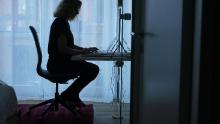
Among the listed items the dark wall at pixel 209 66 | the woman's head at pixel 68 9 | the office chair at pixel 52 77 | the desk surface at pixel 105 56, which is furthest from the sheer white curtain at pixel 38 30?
the dark wall at pixel 209 66

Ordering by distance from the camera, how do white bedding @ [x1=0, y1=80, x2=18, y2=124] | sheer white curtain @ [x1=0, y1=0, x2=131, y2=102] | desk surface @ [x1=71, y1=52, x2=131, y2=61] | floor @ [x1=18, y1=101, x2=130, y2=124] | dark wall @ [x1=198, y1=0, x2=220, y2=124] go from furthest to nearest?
sheer white curtain @ [x1=0, y1=0, x2=131, y2=102], floor @ [x1=18, y1=101, x2=130, y2=124], desk surface @ [x1=71, y1=52, x2=131, y2=61], white bedding @ [x1=0, y1=80, x2=18, y2=124], dark wall @ [x1=198, y1=0, x2=220, y2=124]

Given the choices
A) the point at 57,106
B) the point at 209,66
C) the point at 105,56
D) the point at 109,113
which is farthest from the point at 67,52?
the point at 209,66

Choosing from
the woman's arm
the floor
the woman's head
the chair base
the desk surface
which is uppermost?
the woman's head

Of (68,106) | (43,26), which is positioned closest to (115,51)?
(68,106)

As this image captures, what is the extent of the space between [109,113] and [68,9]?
1.21 m

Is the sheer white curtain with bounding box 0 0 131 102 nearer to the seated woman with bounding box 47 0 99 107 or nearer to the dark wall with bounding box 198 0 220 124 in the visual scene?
the seated woman with bounding box 47 0 99 107

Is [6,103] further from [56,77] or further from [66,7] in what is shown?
[66,7]

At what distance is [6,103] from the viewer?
96.0 inches

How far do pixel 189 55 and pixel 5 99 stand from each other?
1.63 meters

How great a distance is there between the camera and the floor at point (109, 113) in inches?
144

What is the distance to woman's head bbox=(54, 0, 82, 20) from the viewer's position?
3.67 meters

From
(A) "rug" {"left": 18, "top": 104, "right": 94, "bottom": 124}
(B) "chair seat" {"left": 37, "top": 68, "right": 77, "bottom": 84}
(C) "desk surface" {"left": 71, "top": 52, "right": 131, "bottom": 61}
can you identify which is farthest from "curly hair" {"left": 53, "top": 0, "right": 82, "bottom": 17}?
(A) "rug" {"left": 18, "top": 104, "right": 94, "bottom": 124}

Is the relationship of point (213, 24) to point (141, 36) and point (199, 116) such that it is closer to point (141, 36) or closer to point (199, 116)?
point (199, 116)

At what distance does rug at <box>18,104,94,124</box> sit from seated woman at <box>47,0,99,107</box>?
0.48 feet
